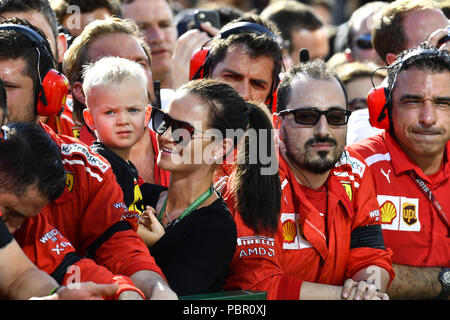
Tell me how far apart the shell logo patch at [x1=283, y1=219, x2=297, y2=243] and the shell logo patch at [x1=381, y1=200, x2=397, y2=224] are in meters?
0.71

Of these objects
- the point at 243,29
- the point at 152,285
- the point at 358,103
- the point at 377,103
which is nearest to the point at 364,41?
the point at 358,103

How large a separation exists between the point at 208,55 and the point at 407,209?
1.45 m

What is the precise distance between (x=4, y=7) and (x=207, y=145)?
176 centimetres

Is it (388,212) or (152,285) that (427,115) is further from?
(152,285)

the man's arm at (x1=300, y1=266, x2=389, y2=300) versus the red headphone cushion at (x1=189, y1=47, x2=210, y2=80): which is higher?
the red headphone cushion at (x1=189, y1=47, x2=210, y2=80)

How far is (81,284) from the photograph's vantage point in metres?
2.57

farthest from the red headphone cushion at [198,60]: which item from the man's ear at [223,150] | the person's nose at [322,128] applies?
the man's ear at [223,150]

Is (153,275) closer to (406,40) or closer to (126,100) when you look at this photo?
(126,100)

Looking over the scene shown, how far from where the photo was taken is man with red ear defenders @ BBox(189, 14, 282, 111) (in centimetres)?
443

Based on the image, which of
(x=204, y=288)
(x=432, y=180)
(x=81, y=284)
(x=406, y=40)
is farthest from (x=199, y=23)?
(x=81, y=284)

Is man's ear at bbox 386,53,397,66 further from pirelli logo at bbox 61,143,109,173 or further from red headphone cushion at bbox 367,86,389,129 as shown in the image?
pirelli logo at bbox 61,143,109,173

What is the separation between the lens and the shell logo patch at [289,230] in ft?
11.9

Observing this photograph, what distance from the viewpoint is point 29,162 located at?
2.67 meters

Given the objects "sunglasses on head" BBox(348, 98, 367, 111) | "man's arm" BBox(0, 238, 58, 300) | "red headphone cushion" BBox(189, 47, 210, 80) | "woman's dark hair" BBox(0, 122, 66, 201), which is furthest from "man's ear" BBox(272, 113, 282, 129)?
"sunglasses on head" BBox(348, 98, 367, 111)
